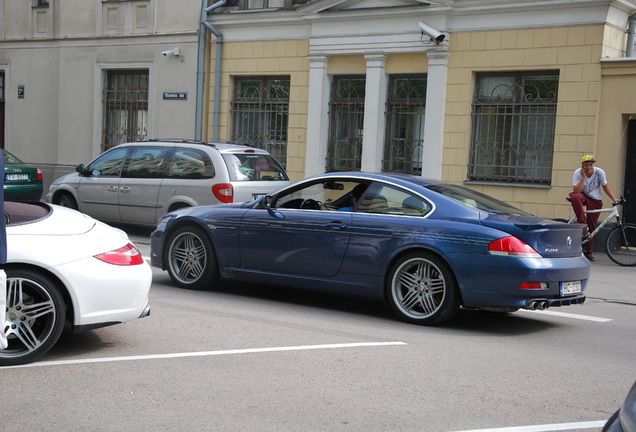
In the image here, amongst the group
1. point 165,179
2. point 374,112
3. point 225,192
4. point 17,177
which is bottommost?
point 17,177

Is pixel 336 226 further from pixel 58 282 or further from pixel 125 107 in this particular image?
pixel 125 107

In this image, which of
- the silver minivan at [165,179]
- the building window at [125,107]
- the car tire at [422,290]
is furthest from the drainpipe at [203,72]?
the car tire at [422,290]

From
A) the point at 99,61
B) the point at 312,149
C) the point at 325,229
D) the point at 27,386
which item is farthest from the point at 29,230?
the point at 99,61

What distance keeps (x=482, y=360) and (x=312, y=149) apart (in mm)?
13268

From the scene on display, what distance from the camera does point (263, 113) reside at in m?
20.9

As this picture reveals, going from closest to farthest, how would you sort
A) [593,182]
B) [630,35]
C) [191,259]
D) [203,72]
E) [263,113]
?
[191,259] → [593,182] → [630,35] → [263,113] → [203,72]

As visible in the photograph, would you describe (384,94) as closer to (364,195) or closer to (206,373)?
(364,195)

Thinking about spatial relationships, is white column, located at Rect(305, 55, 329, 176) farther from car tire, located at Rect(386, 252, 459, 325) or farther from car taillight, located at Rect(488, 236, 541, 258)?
car taillight, located at Rect(488, 236, 541, 258)

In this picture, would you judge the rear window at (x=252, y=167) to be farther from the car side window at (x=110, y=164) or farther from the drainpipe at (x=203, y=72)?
the drainpipe at (x=203, y=72)

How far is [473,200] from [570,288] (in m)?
1.27

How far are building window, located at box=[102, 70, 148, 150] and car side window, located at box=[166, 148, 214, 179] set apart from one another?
8.57m

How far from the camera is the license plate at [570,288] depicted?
8.01 metres

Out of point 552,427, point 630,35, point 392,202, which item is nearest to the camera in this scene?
point 552,427

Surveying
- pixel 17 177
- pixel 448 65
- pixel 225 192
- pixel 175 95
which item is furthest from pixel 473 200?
pixel 175 95
